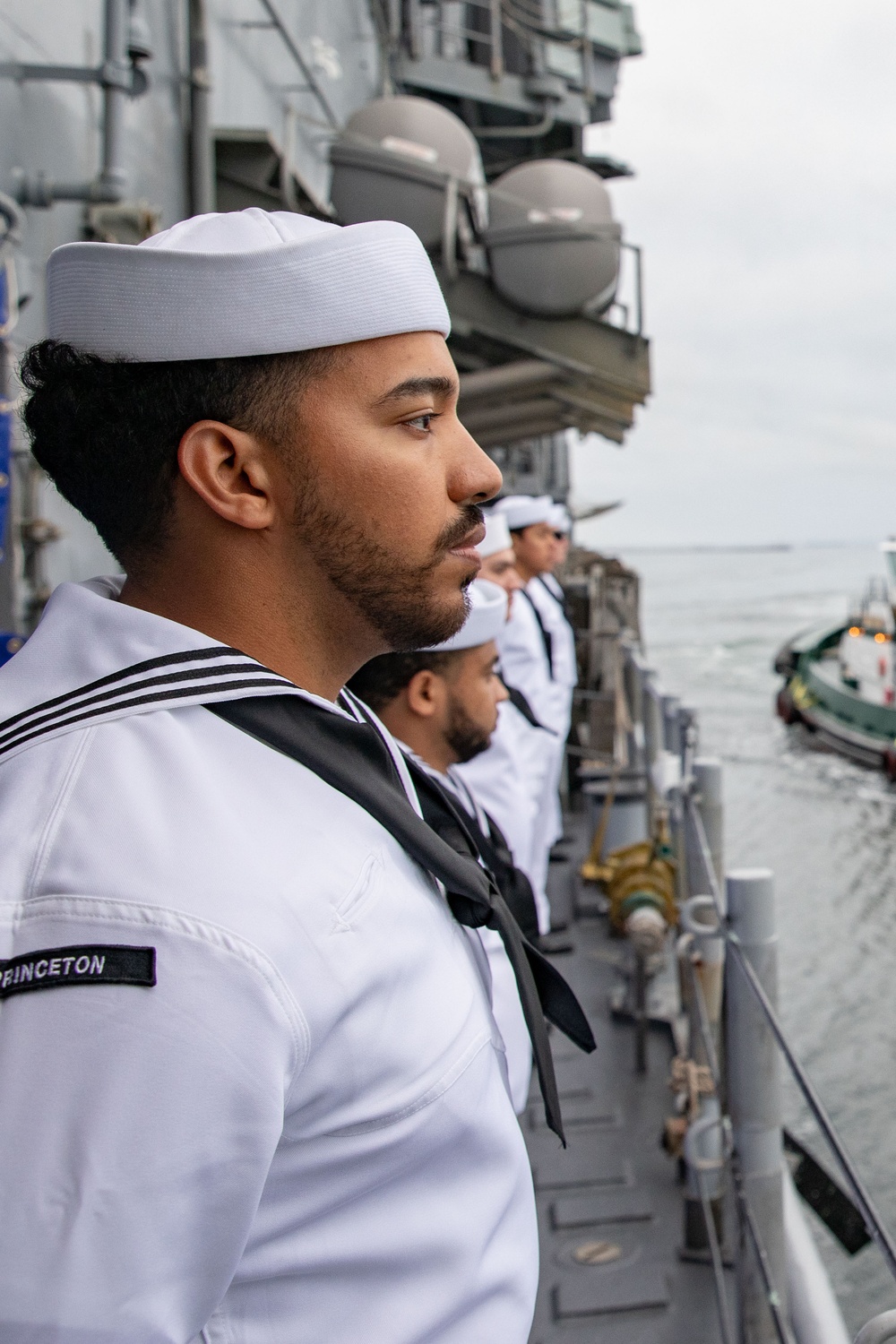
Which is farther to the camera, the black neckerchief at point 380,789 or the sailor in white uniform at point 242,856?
the black neckerchief at point 380,789

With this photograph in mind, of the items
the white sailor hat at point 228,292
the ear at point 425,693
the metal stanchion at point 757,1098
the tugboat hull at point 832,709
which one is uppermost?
the white sailor hat at point 228,292

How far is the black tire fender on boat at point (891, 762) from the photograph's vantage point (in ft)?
75.9

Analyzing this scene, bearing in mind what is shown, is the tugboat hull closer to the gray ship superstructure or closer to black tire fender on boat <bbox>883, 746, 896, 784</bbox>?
black tire fender on boat <bbox>883, 746, 896, 784</bbox>

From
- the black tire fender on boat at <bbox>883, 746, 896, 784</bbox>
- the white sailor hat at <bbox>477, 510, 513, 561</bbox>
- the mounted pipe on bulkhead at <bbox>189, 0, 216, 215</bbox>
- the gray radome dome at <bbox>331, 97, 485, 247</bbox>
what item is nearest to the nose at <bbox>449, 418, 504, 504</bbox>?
the white sailor hat at <bbox>477, 510, 513, 561</bbox>

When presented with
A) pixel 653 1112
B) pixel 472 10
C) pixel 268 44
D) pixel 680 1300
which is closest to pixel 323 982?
pixel 680 1300

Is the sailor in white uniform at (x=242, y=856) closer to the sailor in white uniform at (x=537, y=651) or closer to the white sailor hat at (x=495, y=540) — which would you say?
the white sailor hat at (x=495, y=540)

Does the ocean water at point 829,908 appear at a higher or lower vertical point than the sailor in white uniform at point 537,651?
lower

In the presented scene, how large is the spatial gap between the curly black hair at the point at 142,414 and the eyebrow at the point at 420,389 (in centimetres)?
6

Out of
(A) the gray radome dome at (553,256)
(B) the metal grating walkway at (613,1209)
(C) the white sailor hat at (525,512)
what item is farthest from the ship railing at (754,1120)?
(A) the gray radome dome at (553,256)

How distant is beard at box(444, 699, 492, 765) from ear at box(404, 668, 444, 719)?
0.12 ft

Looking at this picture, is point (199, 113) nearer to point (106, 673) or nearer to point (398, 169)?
point (398, 169)

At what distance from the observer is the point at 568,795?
9461mm

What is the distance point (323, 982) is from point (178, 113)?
200 inches

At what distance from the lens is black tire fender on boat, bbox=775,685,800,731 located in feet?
96.9
